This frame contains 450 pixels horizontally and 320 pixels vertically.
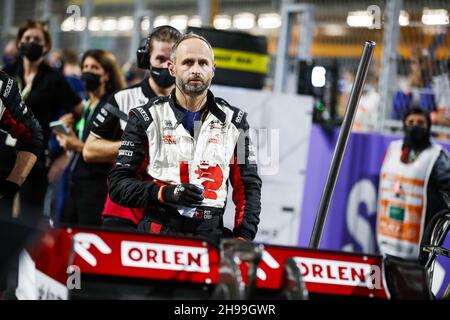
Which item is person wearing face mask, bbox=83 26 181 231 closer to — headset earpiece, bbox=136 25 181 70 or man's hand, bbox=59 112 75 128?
headset earpiece, bbox=136 25 181 70

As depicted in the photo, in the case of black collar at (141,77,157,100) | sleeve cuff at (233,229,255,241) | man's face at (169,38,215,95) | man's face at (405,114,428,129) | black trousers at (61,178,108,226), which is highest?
man's face at (169,38,215,95)

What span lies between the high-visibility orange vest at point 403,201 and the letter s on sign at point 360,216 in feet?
0.73

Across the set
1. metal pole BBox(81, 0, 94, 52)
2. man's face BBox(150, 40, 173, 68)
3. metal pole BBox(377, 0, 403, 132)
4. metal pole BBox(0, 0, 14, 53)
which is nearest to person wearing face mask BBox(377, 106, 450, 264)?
metal pole BBox(377, 0, 403, 132)

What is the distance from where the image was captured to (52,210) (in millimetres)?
10836

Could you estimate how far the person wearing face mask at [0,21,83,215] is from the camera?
325 inches

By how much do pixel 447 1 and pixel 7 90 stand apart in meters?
5.53

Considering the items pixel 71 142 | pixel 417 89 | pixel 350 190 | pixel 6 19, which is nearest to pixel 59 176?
pixel 71 142

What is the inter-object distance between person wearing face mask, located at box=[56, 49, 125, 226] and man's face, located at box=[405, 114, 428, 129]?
8.61 ft

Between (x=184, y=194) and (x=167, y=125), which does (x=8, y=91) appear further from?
(x=184, y=194)

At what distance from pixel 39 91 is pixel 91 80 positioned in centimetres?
44

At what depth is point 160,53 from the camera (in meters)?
6.17

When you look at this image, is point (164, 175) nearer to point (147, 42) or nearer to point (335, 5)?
point (147, 42)

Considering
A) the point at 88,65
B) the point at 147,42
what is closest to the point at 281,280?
the point at 147,42
